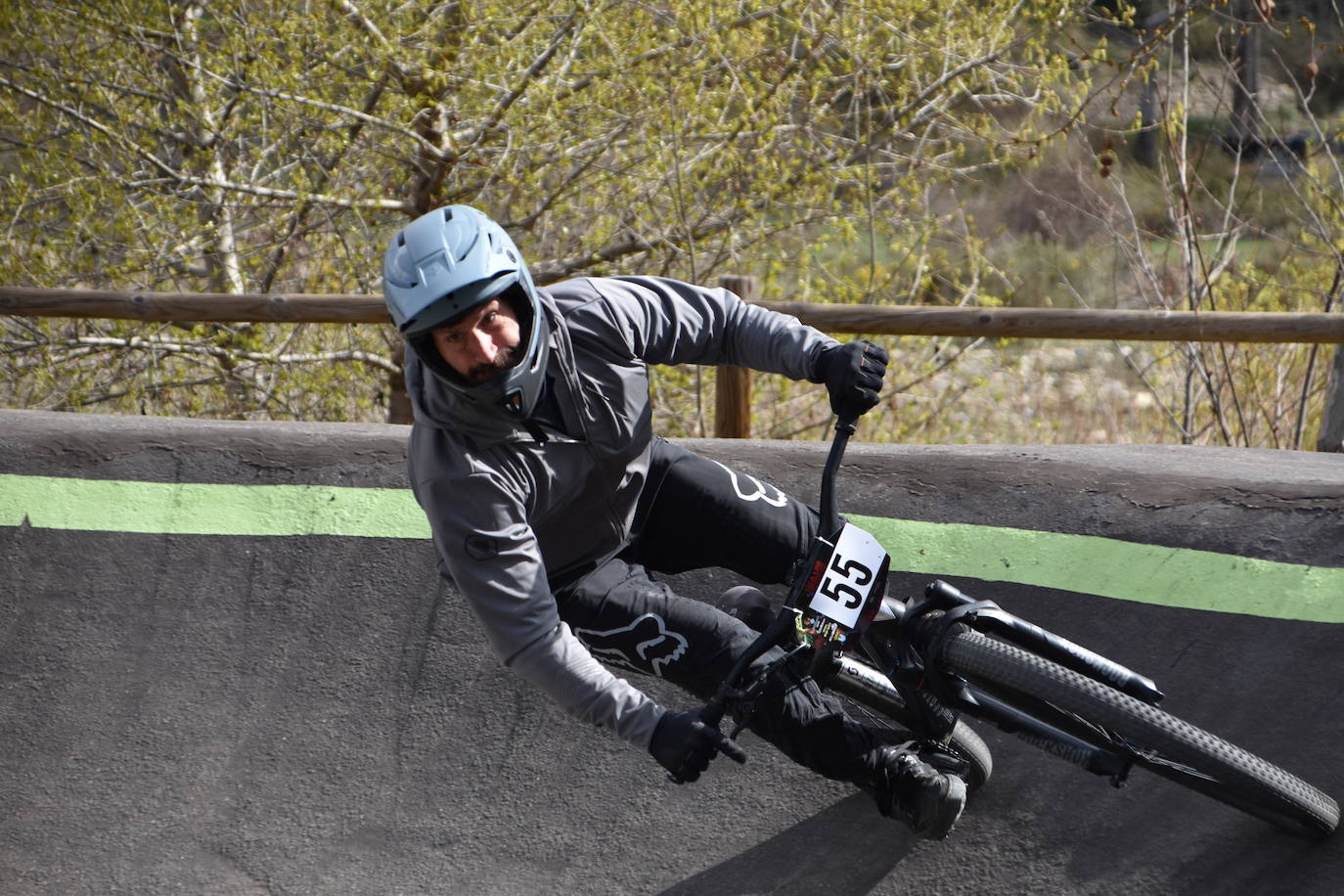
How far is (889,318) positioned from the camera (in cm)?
582

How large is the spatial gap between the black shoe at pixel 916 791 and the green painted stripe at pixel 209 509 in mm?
2379

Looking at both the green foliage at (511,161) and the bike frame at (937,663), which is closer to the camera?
the bike frame at (937,663)

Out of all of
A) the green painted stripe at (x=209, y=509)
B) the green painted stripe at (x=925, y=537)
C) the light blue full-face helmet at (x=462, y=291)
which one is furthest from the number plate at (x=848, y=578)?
the green painted stripe at (x=209, y=509)

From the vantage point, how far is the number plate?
2885 mm

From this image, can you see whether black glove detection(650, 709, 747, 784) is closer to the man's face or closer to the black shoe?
the black shoe

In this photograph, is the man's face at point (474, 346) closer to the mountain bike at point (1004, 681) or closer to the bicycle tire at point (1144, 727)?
the mountain bike at point (1004, 681)

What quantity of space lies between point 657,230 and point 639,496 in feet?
19.2

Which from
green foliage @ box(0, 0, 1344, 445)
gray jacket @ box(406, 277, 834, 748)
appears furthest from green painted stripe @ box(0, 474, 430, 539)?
green foliage @ box(0, 0, 1344, 445)

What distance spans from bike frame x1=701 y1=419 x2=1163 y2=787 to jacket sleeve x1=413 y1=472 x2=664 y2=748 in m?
0.28

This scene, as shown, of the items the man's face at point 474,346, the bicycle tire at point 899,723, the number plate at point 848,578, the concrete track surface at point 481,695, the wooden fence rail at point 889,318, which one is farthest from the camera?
the wooden fence rail at point 889,318

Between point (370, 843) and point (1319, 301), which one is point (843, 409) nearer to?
point (370, 843)

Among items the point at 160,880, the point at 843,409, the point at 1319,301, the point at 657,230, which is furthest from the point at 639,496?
the point at 1319,301

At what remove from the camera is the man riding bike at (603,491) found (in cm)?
277

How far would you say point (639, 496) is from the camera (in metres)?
3.33
